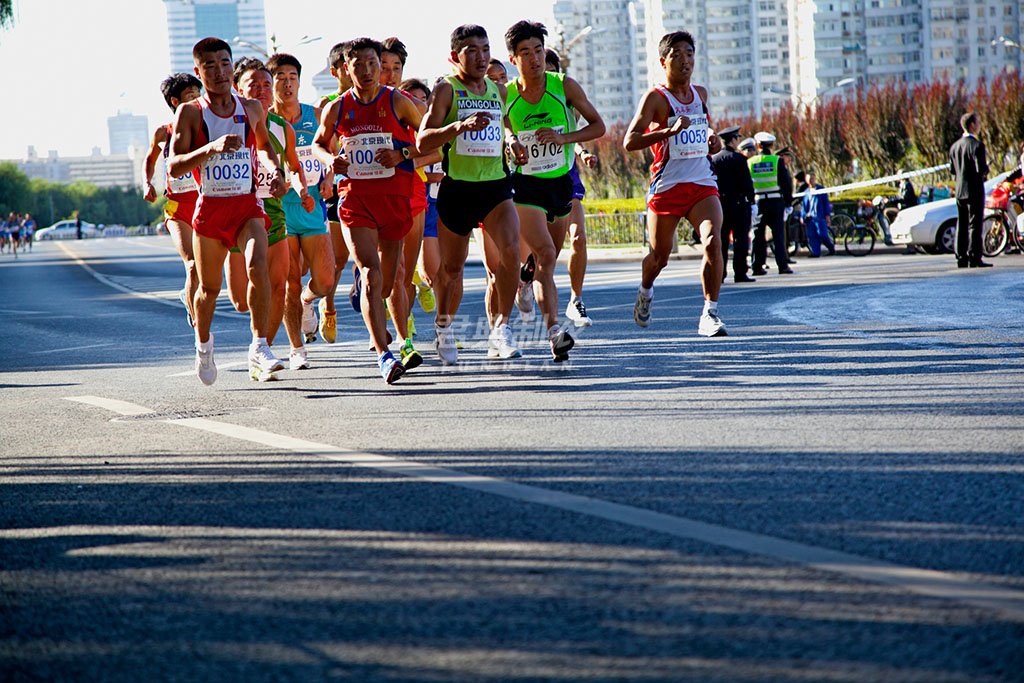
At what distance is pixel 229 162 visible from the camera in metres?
8.93

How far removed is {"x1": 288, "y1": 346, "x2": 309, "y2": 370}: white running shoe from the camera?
33.3 feet

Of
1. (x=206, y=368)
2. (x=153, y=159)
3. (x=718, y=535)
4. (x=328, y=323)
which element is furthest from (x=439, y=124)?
(x=718, y=535)

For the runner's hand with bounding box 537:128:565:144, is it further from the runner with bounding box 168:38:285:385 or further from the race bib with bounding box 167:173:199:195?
the race bib with bounding box 167:173:199:195

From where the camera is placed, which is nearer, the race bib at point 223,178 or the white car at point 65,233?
the race bib at point 223,178

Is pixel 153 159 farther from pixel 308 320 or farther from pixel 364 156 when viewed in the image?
pixel 364 156

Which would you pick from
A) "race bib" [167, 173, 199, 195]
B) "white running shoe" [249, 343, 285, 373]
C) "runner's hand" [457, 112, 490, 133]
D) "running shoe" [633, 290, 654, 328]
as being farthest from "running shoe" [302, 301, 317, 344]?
"runner's hand" [457, 112, 490, 133]

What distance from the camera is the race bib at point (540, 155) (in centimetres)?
987

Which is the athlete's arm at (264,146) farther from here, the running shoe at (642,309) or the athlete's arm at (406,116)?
the running shoe at (642,309)

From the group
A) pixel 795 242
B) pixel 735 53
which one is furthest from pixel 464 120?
pixel 735 53

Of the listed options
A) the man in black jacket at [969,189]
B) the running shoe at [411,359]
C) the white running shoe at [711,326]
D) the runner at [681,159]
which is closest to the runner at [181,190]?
the running shoe at [411,359]

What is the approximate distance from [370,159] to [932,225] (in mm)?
16605

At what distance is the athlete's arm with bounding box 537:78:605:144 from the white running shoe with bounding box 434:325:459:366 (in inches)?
58.6

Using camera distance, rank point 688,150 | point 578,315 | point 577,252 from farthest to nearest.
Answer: point 578,315 < point 577,252 < point 688,150

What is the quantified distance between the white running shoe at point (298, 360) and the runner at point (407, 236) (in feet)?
2.59
